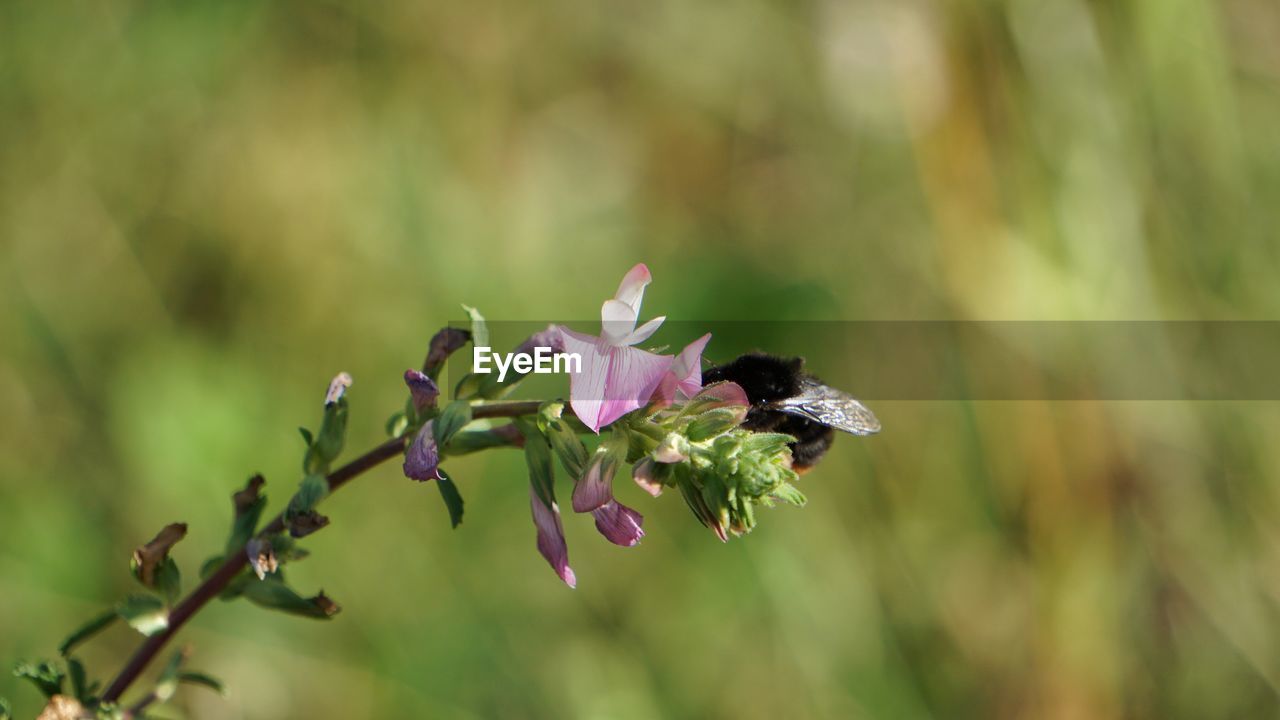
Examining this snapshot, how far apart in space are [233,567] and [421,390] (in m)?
0.53

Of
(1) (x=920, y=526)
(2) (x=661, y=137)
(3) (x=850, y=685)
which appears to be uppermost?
(2) (x=661, y=137)

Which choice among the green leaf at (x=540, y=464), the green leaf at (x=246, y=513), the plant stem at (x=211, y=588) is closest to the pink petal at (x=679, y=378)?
the green leaf at (x=540, y=464)

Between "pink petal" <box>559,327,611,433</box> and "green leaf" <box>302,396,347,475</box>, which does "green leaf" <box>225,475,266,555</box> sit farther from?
"pink petal" <box>559,327,611,433</box>

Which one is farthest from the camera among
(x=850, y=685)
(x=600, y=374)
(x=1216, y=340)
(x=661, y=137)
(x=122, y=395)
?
(x=661, y=137)

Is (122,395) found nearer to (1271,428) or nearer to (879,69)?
(879,69)

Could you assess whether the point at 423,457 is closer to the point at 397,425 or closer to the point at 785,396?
the point at 397,425

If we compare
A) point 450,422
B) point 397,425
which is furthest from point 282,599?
point 450,422

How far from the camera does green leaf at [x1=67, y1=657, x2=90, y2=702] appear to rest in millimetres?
2062

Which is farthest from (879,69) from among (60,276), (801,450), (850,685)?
(60,276)

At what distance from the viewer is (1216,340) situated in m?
5.14

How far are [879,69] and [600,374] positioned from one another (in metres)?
4.24

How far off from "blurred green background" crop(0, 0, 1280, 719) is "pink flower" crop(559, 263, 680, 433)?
8.25 ft

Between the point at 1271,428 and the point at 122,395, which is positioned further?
the point at 1271,428

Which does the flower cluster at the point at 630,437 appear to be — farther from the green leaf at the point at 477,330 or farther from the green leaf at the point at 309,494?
the green leaf at the point at 309,494
